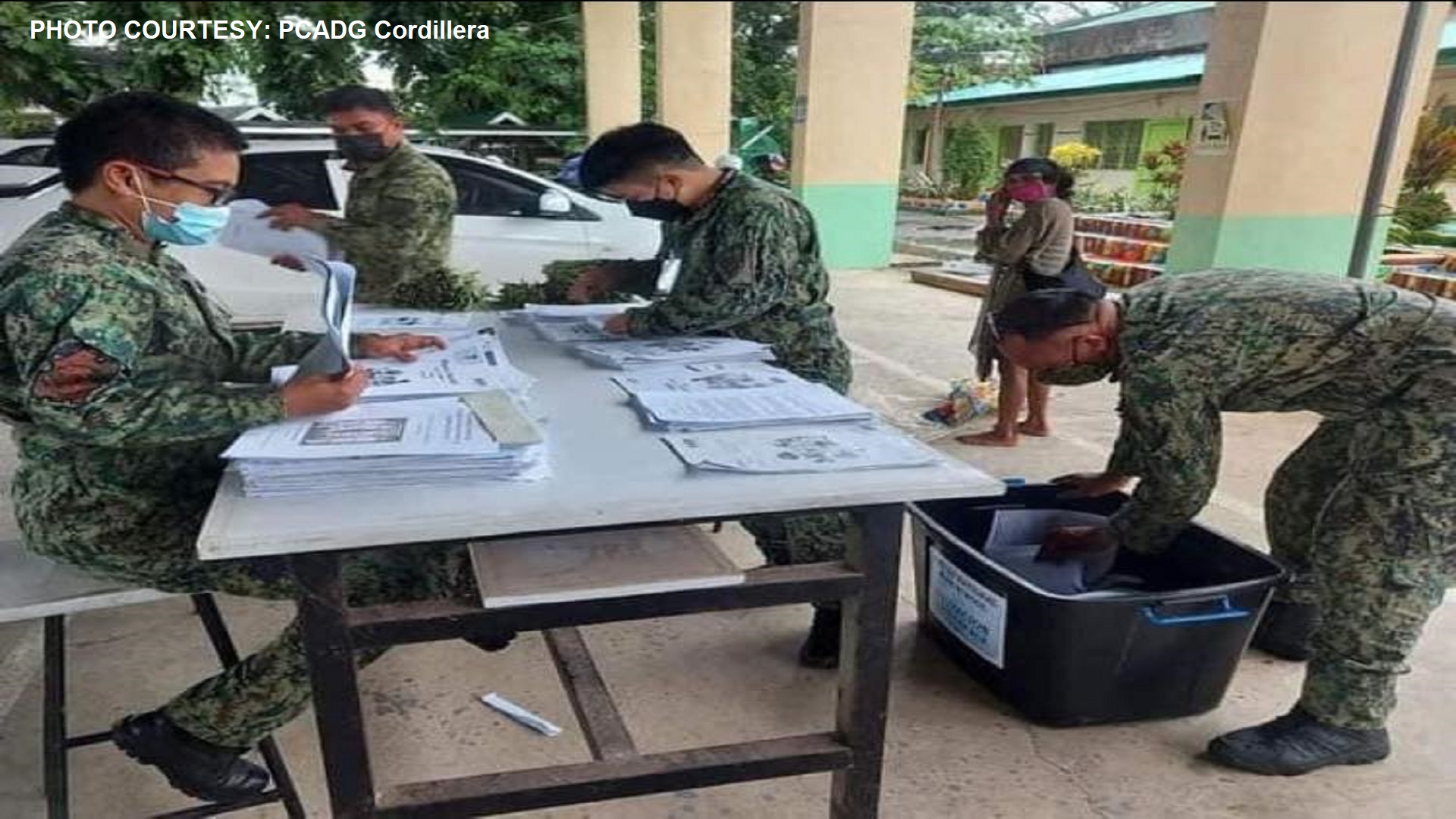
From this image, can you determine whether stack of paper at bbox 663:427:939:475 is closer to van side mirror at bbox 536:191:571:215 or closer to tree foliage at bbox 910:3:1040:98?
tree foliage at bbox 910:3:1040:98

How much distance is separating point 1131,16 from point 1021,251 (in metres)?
1.72

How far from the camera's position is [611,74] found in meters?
8.56

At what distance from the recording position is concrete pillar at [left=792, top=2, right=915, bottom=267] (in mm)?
7945

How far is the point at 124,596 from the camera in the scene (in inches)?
51.2

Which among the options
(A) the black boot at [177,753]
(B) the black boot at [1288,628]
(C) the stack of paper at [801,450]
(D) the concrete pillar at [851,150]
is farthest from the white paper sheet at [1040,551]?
(D) the concrete pillar at [851,150]

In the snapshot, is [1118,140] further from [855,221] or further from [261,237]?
[855,221]

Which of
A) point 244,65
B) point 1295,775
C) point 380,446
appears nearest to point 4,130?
point 244,65

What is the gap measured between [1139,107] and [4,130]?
7.78m

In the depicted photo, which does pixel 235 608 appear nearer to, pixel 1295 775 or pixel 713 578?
pixel 713 578

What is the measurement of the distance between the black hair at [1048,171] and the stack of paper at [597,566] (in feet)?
8.27

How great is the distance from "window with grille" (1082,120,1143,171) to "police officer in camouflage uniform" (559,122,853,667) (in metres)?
1.02

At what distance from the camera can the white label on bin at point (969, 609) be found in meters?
1.84

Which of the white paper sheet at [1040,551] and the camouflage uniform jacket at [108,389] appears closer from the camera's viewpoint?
the camouflage uniform jacket at [108,389]

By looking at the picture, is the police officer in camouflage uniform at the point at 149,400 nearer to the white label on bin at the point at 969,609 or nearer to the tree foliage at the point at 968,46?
the white label on bin at the point at 969,609
